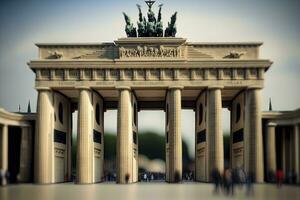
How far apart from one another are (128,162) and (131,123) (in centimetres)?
508

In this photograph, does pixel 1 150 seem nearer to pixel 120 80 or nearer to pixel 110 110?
pixel 120 80

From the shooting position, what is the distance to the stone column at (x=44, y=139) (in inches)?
2149

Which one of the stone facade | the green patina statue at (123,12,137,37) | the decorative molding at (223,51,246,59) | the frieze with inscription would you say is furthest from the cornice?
the green patina statue at (123,12,137,37)

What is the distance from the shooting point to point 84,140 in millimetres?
54969

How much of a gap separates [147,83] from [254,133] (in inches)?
520

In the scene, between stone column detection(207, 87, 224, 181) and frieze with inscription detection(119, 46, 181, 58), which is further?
frieze with inscription detection(119, 46, 181, 58)

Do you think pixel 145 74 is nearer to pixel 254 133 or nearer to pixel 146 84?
pixel 146 84

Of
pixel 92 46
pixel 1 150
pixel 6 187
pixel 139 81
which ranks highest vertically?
pixel 92 46

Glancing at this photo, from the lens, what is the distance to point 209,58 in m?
55.6

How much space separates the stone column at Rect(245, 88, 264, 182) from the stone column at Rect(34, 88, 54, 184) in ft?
72.9

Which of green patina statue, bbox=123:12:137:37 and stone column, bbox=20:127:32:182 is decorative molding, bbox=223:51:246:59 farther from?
stone column, bbox=20:127:32:182

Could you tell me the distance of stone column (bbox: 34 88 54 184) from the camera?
54.6 meters

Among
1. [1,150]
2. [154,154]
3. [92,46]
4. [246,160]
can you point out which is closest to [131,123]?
[92,46]

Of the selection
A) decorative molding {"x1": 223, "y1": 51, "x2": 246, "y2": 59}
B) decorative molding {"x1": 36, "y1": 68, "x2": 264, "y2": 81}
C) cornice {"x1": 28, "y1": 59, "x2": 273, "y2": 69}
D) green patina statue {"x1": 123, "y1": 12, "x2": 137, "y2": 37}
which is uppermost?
green patina statue {"x1": 123, "y1": 12, "x2": 137, "y2": 37}
